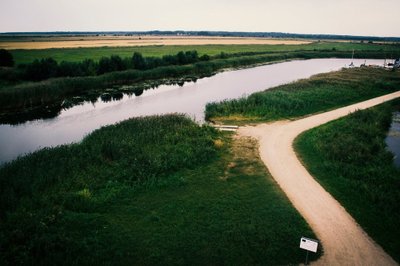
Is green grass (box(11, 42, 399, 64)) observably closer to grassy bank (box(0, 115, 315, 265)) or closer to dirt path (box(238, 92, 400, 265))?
grassy bank (box(0, 115, 315, 265))

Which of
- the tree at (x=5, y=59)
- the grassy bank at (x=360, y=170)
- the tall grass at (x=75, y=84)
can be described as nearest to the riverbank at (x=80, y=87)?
the tall grass at (x=75, y=84)

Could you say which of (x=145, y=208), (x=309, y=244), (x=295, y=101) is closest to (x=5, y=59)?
(x=295, y=101)

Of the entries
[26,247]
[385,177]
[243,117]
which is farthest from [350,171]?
[26,247]

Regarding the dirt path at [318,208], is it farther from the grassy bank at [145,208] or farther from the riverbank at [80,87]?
the riverbank at [80,87]

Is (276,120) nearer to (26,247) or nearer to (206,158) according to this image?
(206,158)

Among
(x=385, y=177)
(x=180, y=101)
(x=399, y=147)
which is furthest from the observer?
(x=180, y=101)

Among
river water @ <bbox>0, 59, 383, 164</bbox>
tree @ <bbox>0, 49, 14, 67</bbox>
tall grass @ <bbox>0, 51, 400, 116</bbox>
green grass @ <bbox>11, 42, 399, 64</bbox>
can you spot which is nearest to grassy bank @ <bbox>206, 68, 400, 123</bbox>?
river water @ <bbox>0, 59, 383, 164</bbox>
